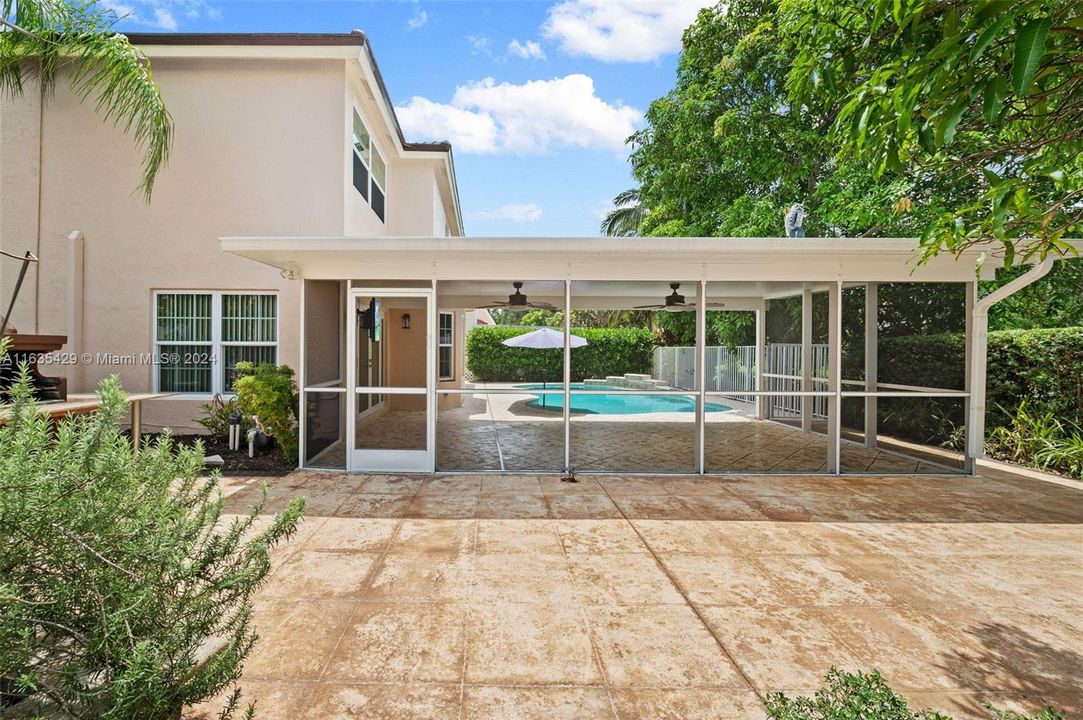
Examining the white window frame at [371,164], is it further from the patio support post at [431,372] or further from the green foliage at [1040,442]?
the green foliage at [1040,442]

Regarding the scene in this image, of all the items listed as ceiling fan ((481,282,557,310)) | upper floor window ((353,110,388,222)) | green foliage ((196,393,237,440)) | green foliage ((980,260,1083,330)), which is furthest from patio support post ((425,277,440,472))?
green foliage ((980,260,1083,330))

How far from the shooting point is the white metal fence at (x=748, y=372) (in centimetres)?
976

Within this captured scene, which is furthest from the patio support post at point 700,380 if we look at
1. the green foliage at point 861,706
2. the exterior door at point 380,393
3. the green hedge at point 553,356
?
the green hedge at point 553,356

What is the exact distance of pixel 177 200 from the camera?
7.95 meters

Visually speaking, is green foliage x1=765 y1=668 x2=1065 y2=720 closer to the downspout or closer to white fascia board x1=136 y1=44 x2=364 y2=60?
the downspout

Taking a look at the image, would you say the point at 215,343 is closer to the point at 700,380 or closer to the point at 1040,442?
the point at 700,380

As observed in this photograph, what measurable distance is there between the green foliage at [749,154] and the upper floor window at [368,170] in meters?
7.80

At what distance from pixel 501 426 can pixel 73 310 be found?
7.20m

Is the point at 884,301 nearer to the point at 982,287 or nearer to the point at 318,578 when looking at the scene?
the point at 982,287

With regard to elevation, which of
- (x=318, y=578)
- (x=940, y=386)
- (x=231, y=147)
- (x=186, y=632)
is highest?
(x=231, y=147)

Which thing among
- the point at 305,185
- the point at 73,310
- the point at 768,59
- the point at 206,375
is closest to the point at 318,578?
the point at 206,375

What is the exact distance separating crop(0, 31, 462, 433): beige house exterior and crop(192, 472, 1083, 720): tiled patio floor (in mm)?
4256

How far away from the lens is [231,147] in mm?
7980

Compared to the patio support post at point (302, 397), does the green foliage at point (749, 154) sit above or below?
above
